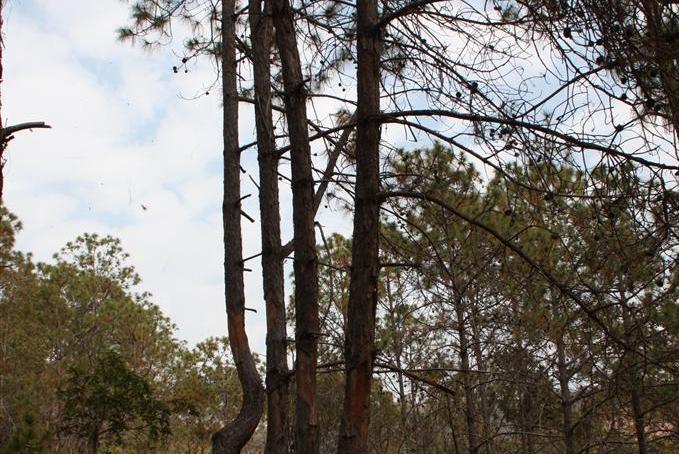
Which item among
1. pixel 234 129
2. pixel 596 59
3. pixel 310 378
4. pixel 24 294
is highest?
pixel 24 294

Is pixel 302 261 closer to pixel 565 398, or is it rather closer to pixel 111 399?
pixel 111 399

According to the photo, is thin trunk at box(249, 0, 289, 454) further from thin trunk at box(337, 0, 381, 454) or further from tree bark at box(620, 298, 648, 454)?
tree bark at box(620, 298, 648, 454)

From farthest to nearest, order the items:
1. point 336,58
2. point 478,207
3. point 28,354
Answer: point 28,354 → point 478,207 → point 336,58

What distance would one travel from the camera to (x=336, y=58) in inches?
168

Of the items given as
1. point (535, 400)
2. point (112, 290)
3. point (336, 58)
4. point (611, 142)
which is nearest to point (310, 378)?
point (336, 58)

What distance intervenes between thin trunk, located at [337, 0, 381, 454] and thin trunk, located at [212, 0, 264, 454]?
266 cm

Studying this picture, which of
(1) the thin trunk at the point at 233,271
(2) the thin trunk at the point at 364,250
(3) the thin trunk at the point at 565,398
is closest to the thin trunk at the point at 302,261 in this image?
(2) the thin trunk at the point at 364,250

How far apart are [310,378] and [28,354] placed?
15690 mm

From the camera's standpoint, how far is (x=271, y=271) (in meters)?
5.87

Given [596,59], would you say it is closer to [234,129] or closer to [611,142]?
[611,142]

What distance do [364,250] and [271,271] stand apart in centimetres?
244

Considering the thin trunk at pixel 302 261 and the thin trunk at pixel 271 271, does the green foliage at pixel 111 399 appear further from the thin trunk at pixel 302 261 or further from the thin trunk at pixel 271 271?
the thin trunk at pixel 302 261

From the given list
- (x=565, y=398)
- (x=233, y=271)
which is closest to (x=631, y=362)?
(x=565, y=398)

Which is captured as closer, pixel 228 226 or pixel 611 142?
pixel 611 142
